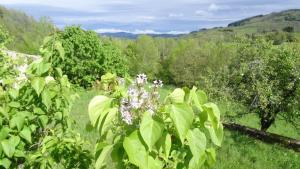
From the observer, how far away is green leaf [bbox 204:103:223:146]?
3.37 m

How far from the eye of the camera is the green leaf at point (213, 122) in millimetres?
3373

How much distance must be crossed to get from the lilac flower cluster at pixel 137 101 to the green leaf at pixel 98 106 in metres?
0.18

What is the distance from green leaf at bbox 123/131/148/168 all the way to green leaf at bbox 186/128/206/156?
32cm

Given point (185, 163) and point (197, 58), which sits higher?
point (185, 163)

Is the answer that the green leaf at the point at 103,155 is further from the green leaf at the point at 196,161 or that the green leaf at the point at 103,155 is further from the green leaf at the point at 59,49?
the green leaf at the point at 59,49

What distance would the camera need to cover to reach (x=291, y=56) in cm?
1867

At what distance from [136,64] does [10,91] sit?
8139 cm

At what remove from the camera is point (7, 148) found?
4738 millimetres

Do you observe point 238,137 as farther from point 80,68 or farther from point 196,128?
point 80,68

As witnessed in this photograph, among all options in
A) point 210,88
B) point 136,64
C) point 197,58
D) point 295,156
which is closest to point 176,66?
point 197,58

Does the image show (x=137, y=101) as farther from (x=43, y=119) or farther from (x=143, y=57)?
(x=143, y=57)

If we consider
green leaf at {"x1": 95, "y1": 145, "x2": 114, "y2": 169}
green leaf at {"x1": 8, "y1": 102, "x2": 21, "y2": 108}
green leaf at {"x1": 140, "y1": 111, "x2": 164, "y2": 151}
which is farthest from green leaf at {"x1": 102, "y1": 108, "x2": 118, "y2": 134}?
green leaf at {"x1": 8, "y1": 102, "x2": 21, "y2": 108}

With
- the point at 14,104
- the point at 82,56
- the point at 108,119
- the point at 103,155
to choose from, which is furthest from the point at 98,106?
the point at 82,56

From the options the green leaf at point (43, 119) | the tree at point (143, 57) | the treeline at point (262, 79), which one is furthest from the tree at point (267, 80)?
the tree at point (143, 57)
